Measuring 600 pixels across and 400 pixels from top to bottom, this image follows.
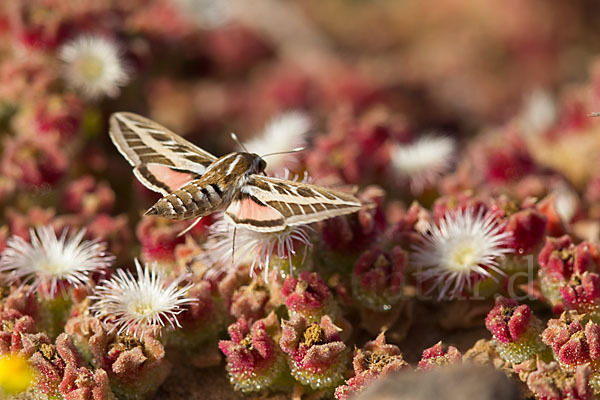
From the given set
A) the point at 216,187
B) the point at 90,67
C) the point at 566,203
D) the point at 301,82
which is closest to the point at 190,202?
the point at 216,187

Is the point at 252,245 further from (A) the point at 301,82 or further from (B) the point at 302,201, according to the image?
(A) the point at 301,82

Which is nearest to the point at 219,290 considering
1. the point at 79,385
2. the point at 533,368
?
the point at 79,385

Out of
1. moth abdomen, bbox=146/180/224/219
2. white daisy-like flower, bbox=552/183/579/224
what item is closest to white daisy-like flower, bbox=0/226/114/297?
moth abdomen, bbox=146/180/224/219

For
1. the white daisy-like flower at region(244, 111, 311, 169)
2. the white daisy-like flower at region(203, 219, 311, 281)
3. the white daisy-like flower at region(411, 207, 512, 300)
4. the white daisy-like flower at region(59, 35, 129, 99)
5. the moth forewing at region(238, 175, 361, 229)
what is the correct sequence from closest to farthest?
the moth forewing at region(238, 175, 361, 229)
the white daisy-like flower at region(203, 219, 311, 281)
the white daisy-like flower at region(411, 207, 512, 300)
the white daisy-like flower at region(244, 111, 311, 169)
the white daisy-like flower at region(59, 35, 129, 99)

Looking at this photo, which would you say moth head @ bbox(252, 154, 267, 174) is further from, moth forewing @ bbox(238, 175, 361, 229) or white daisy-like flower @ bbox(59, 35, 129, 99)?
white daisy-like flower @ bbox(59, 35, 129, 99)

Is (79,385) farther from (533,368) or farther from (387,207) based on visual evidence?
(387,207)

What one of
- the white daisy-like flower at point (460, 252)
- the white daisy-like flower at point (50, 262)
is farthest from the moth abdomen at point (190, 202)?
the white daisy-like flower at point (460, 252)

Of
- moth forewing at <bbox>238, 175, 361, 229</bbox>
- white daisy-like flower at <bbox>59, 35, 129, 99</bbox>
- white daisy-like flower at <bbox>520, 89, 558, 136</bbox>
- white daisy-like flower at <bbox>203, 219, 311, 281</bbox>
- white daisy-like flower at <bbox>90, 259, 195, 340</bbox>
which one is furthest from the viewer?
white daisy-like flower at <bbox>520, 89, 558, 136</bbox>
